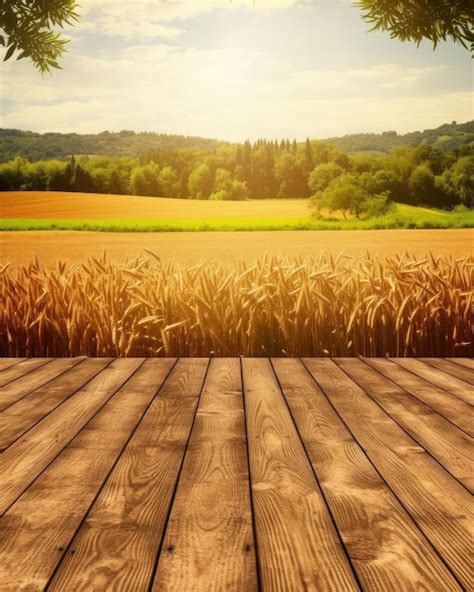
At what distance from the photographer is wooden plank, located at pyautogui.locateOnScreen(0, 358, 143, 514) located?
4.99 ft

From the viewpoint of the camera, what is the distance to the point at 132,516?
1.31 m

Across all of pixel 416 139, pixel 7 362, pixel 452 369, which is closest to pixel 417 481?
pixel 452 369

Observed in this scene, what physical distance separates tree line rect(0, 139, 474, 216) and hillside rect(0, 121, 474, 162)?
6.4 inches

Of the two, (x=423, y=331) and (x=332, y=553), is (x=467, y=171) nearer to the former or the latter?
(x=423, y=331)

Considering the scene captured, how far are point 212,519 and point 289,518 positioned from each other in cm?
15

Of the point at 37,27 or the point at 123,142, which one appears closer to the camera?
the point at 37,27

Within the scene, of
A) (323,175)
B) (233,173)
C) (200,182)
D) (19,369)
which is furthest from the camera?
(323,175)

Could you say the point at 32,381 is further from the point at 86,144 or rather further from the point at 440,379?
the point at 86,144

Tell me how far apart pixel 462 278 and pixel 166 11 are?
2971 mm

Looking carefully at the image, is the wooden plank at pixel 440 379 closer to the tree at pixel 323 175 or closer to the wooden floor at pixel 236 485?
the wooden floor at pixel 236 485

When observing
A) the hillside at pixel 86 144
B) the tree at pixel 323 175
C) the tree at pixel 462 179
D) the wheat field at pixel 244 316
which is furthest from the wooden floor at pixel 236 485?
the tree at pixel 323 175

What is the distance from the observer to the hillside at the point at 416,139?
917 cm

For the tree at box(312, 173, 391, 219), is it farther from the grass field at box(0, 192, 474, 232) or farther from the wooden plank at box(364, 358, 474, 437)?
the wooden plank at box(364, 358, 474, 437)

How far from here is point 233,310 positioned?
3396 millimetres
